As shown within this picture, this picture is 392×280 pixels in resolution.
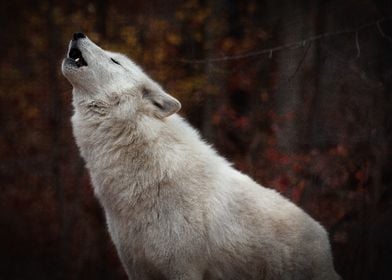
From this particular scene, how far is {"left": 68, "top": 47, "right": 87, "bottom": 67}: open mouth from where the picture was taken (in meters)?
4.44

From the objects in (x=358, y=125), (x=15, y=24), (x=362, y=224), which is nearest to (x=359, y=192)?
(x=362, y=224)

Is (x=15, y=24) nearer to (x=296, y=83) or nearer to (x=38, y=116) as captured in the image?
(x=38, y=116)

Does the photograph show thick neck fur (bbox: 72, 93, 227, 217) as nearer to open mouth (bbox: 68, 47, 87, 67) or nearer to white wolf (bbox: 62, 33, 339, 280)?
white wolf (bbox: 62, 33, 339, 280)

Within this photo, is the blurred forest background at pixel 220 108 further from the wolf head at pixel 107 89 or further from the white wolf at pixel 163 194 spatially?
the wolf head at pixel 107 89

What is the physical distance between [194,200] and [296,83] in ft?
18.6

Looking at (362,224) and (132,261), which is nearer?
(132,261)

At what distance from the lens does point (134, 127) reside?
4324 mm

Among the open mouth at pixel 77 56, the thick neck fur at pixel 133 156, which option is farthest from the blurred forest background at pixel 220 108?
the thick neck fur at pixel 133 156

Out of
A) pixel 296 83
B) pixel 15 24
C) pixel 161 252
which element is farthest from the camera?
pixel 15 24

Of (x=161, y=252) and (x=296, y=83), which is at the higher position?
(x=296, y=83)

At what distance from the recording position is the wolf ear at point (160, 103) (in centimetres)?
431

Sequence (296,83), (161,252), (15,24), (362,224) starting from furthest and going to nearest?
(15,24) < (296,83) < (362,224) < (161,252)

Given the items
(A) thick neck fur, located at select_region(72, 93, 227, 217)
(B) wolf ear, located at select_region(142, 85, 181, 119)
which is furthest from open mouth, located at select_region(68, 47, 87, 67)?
(B) wolf ear, located at select_region(142, 85, 181, 119)

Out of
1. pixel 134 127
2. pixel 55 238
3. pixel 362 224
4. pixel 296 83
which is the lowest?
pixel 55 238
